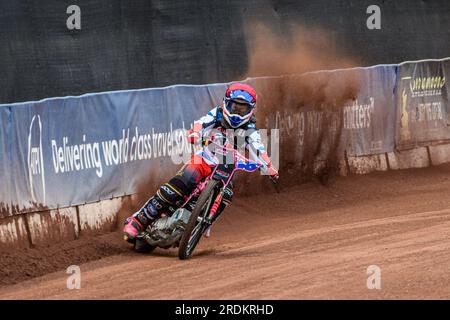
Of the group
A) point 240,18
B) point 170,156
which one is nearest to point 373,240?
point 170,156

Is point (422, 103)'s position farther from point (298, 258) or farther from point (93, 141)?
point (298, 258)

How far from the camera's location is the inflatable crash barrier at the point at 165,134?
10992 millimetres

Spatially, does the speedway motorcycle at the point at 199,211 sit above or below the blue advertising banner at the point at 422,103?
below

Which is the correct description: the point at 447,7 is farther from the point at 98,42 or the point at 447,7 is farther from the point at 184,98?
the point at 98,42

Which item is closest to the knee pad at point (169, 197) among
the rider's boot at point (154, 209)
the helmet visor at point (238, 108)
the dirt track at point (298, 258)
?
the rider's boot at point (154, 209)

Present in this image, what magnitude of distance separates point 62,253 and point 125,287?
7.01 feet

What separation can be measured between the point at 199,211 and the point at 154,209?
786 mm

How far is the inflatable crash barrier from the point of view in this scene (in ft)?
36.1

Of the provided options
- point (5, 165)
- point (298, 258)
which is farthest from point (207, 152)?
point (5, 165)

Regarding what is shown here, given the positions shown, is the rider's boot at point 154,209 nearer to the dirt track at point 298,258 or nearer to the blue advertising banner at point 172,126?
the dirt track at point 298,258

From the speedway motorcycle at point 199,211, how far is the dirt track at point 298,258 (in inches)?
8.6

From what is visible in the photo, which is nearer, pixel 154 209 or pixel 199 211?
pixel 199 211

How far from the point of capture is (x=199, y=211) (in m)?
10.2

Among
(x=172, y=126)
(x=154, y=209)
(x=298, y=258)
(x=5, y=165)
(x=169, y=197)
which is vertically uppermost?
(x=172, y=126)
